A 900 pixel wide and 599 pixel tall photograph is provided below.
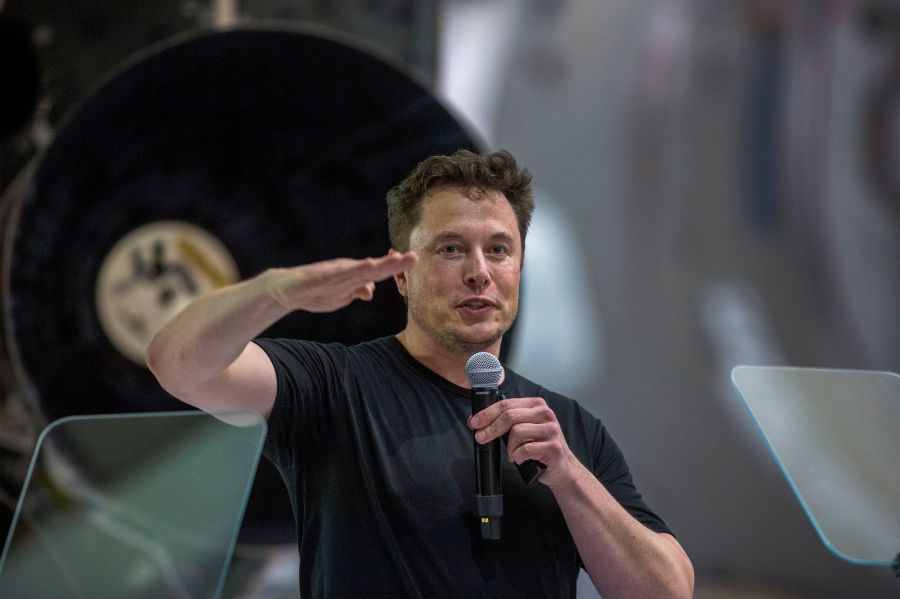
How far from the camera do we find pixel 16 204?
1.98 metres

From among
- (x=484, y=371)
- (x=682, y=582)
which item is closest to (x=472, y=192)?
(x=484, y=371)

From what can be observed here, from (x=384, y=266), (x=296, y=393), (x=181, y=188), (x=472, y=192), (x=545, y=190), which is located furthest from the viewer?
(x=545, y=190)

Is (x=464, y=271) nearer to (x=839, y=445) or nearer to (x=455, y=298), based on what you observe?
(x=455, y=298)

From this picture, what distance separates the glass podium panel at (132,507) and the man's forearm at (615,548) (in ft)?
1.15

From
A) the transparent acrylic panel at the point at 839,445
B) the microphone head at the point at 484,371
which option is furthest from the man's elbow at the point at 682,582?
the microphone head at the point at 484,371

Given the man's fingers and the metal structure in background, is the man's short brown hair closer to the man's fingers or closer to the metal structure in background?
the man's fingers

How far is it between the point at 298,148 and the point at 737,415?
1191mm

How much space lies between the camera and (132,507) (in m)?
1.02

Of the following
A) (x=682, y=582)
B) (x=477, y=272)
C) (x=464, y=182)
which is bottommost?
(x=682, y=582)

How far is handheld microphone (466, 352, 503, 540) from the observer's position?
1055 millimetres

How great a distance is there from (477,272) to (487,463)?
0.23m

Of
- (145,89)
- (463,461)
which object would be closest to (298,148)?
(145,89)

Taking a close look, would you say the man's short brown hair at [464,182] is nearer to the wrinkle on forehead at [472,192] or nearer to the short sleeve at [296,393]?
the wrinkle on forehead at [472,192]

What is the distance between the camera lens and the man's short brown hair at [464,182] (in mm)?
1223
